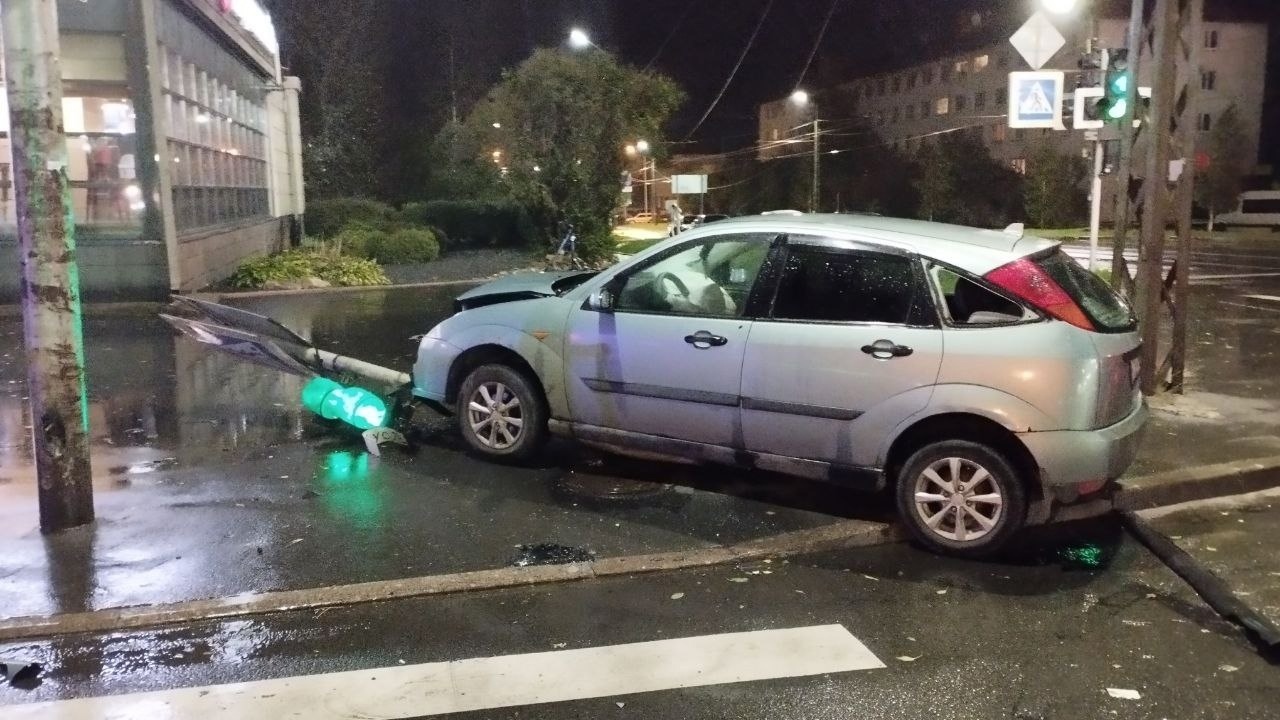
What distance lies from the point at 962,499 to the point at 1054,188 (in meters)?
53.5

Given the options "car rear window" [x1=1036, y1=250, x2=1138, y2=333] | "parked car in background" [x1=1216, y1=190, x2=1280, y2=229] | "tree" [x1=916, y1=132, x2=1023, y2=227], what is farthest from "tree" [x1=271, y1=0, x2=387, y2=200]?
"parked car in background" [x1=1216, y1=190, x2=1280, y2=229]

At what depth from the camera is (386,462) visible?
23.5 ft

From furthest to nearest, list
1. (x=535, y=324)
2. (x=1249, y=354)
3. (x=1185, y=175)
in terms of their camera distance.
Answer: (x=1249, y=354) → (x=1185, y=175) → (x=535, y=324)

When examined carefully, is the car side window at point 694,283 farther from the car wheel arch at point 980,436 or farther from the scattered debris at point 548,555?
the scattered debris at point 548,555

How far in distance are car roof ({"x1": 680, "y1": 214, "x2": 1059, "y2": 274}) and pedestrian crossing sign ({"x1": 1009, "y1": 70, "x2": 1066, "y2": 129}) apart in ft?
33.0

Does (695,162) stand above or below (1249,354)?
above

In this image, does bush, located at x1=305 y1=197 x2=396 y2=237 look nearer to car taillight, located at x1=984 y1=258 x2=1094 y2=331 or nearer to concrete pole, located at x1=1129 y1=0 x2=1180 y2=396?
concrete pole, located at x1=1129 y1=0 x2=1180 y2=396

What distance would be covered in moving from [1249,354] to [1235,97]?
2607 inches

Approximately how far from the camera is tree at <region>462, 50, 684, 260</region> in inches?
1037

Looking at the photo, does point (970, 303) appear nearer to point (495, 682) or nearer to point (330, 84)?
point (495, 682)

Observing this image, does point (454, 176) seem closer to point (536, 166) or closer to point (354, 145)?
point (354, 145)

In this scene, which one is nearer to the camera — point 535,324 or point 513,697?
point 513,697

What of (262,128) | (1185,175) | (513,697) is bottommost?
(513,697)

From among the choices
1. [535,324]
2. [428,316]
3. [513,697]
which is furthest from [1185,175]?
[428,316]
